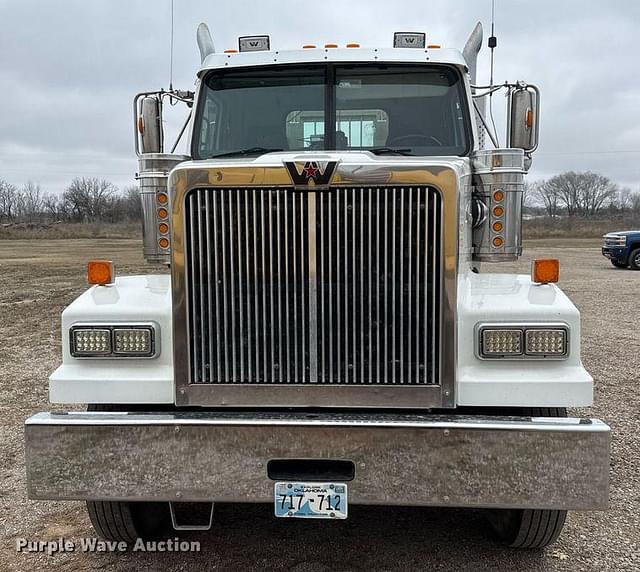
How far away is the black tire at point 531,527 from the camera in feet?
11.5

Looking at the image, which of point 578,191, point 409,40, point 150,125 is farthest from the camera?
point 578,191

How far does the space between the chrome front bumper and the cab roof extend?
2.63 m

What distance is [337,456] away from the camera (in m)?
3.04

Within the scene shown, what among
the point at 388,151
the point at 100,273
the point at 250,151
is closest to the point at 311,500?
the point at 100,273

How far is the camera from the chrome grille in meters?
3.15

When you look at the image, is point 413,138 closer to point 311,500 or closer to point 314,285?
point 314,285

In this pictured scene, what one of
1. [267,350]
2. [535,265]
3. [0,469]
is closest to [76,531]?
[0,469]

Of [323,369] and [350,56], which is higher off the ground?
[350,56]

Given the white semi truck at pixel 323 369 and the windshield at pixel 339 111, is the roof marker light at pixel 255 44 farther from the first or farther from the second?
the white semi truck at pixel 323 369

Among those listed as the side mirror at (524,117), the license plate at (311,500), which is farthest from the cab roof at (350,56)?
the license plate at (311,500)

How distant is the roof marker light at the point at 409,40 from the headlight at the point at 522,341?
2475 mm

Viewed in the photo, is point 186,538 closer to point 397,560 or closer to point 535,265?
point 397,560

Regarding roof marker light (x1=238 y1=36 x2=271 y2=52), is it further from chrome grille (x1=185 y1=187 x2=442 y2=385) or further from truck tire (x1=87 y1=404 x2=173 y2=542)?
truck tire (x1=87 y1=404 x2=173 y2=542)

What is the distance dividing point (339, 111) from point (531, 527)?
2.85 meters
